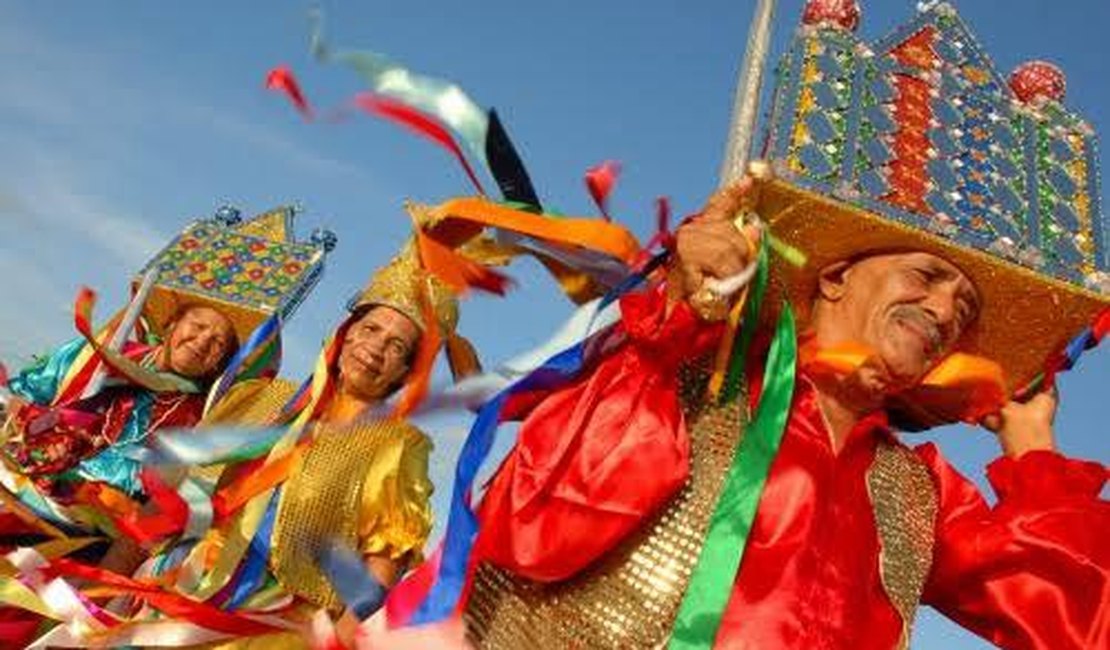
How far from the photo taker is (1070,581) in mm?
2738

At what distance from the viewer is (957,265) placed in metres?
2.73

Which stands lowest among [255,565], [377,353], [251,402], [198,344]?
[255,565]

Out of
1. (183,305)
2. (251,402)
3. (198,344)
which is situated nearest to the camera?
(251,402)

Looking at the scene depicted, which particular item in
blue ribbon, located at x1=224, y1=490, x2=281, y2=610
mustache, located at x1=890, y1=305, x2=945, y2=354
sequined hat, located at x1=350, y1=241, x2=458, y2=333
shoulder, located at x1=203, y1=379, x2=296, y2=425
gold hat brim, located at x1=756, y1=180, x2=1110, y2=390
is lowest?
blue ribbon, located at x1=224, y1=490, x2=281, y2=610

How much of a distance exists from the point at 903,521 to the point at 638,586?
2.44 ft

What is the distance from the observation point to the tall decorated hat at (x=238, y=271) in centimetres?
608

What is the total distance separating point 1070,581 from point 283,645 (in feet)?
7.75

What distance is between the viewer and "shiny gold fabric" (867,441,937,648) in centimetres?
253

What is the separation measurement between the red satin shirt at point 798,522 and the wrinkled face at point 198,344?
372 cm

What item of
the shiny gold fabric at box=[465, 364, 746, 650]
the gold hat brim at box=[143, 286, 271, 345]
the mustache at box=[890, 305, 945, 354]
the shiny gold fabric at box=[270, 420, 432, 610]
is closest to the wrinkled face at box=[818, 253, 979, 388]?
the mustache at box=[890, 305, 945, 354]

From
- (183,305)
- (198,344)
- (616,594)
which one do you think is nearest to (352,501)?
(198,344)

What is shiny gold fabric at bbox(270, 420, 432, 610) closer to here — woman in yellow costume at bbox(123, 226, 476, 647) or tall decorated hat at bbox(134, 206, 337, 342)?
woman in yellow costume at bbox(123, 226, 476, 647)

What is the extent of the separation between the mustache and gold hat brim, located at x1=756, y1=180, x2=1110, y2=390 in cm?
18

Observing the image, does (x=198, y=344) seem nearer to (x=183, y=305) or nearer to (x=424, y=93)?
(x=183, y=305)
